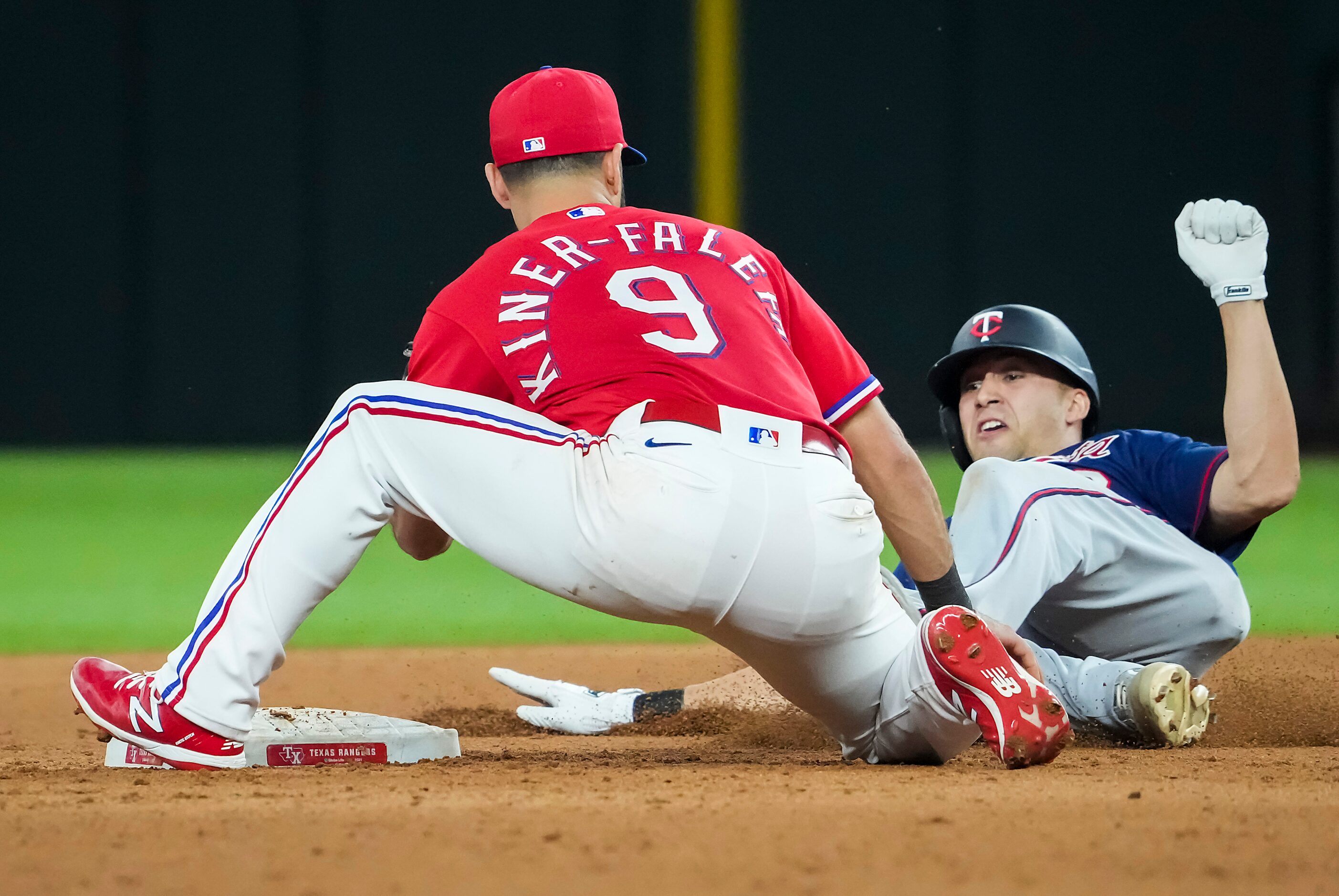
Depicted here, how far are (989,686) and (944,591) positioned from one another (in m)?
0.31

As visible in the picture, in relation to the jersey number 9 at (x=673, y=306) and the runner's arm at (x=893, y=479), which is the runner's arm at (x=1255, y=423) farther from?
the jersey number 9 at (x=673, y=306)

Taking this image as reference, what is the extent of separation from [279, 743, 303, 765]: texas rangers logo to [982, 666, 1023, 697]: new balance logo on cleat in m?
1.20

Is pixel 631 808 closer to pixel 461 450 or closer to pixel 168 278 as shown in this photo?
pixel 461 450

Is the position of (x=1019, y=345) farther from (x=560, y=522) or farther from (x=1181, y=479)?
(x=560, y=522)

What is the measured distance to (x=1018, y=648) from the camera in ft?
7.97

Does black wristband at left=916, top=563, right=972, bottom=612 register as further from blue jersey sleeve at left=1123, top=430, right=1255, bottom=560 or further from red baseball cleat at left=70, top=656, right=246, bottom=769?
red baseball cleat at left=70, top=656, right=246, bottom=769

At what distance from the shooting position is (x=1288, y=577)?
617 cm

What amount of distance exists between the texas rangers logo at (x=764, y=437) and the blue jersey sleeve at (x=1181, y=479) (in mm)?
1314

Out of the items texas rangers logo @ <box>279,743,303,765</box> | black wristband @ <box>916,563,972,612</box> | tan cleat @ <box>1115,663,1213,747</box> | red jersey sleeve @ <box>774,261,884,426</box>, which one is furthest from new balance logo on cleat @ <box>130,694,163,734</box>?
tan cleat @ <box>1115,663,1213,747</box>

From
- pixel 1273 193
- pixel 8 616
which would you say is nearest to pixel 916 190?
pixel 1273 193

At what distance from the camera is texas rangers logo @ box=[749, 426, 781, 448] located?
2.22m

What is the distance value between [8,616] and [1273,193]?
34.4 feet

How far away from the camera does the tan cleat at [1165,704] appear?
2838 millimetres

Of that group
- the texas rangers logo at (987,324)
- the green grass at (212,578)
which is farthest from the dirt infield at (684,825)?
the green grass at (212,578)
